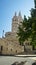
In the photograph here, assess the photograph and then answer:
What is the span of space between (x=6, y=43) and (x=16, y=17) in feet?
205

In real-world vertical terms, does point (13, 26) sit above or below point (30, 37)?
above

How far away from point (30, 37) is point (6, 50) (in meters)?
36.8

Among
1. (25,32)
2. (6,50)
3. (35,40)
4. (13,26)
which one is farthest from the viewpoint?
(13,26)

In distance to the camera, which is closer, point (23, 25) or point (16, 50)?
point (23, 25)

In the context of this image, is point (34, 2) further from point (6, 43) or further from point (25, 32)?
point (6, 43)

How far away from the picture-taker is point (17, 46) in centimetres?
5994

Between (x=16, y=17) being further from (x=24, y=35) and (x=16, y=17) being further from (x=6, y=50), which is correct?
(x=24, y=35)

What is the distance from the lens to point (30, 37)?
21.5m

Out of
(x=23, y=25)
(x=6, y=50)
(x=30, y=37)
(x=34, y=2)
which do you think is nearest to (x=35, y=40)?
(x=30, y=37)

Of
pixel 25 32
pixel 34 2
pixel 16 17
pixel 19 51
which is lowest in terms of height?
pixel 19 51

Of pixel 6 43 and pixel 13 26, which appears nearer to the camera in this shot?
pixel 6 43

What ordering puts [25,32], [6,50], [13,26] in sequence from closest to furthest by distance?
[25,32]
[6,50]
[13,26]

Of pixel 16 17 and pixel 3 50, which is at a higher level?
pixel 16 17

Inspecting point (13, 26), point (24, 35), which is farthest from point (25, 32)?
point (13, 26)
